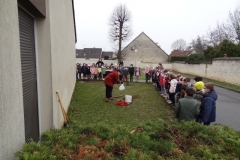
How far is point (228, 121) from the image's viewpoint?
22.7 ft

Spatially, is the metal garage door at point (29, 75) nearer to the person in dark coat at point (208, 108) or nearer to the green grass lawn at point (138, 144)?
the green grass lawn at point (138, 144)

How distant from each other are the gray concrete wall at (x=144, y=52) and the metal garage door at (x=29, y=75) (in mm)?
41483

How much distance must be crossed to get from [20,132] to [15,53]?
105 cm

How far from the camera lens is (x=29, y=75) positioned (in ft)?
11.7

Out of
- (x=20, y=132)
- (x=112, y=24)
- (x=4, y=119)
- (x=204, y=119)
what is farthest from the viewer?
(x=112, y=24)

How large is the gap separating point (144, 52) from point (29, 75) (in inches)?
1688

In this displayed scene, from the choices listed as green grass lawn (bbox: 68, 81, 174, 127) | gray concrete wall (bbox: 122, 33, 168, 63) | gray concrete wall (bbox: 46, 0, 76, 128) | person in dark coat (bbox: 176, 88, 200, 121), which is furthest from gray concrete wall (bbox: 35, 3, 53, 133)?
gray concrete wall (bbox: 122, 33, 168, 63)

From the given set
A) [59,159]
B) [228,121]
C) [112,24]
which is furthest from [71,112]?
[112,24]

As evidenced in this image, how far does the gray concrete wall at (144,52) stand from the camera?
44906 millimetres

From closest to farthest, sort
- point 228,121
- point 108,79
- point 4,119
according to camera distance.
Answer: point 4,119 < point 228,121 < point 108,79

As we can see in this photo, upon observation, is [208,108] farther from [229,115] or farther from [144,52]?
[144,52]

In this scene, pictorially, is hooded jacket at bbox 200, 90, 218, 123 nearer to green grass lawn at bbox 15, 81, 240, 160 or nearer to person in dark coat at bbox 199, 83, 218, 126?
person in dark coat at bbox 199, 83, 218, 126

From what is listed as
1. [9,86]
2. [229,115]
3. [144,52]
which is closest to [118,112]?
[229,115]

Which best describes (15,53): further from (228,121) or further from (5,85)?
(228,121)
